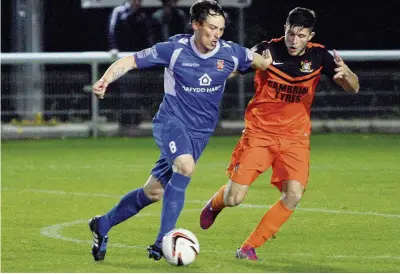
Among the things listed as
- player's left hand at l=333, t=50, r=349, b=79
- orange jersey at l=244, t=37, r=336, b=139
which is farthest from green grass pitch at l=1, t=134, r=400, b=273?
player's left hand at l=333, t=50, r=349, b=79

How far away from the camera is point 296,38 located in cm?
937

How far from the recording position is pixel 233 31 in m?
24.0

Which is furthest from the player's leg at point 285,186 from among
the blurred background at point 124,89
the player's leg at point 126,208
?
the blurred background at point 124,89

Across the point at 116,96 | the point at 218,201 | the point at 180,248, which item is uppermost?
the point at 180,248

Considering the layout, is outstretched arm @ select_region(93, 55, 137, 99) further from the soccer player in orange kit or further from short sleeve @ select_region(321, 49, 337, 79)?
short sleeve @ select_region(321, 49, 337, 79)

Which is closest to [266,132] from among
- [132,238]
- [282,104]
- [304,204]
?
[282,104]

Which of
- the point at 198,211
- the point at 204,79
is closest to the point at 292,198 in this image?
the point at 204,79

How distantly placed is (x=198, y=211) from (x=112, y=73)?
3358 mm

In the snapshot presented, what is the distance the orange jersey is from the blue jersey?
1.81ft

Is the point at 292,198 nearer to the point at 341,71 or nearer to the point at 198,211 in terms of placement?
the point at 341,71

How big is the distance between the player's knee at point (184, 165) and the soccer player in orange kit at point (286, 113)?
0.72 meters

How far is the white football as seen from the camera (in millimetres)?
8477

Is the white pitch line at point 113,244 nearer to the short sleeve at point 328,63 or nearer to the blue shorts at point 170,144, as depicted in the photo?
the blue shorts at point 170,144

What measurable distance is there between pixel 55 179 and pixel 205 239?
5218 millimetres
